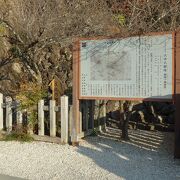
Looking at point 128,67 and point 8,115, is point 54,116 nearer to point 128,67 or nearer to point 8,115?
point 8,115

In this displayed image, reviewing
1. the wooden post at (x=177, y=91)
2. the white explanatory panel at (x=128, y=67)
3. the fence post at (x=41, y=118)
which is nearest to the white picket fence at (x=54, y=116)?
the fence post at (x=41, y=118)

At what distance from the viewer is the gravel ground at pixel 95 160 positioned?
5.93 meters

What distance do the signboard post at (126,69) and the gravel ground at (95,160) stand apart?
535mm

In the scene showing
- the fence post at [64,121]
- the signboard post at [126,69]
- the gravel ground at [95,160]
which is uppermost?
the signboard post at [126,69]

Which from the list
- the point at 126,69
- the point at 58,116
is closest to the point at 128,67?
the point at 126,69

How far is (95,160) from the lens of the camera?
6758 millimetres

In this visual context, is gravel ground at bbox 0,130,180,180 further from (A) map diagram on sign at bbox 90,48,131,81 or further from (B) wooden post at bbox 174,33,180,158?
(A) map diagram on sign at bbox 90,48,131,81

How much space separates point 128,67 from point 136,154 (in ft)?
5.50

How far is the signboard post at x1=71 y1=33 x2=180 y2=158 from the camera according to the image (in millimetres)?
6961

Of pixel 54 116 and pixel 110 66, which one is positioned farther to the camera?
pixel 54 116

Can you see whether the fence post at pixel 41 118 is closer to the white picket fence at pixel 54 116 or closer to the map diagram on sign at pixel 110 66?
the white picket fence at pixel 54 116

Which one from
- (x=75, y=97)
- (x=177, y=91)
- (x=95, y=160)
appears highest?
(x=177, y=91)

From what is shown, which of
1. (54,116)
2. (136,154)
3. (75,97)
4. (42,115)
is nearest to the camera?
(136,154)

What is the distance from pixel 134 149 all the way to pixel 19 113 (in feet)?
9.60
